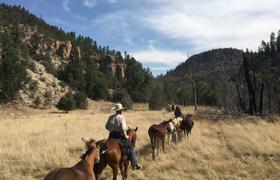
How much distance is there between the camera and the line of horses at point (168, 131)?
54.2ft

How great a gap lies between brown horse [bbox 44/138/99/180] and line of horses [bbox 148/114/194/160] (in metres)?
6.33

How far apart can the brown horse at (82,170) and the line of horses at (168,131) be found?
20.8ft

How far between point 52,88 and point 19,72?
15.3m

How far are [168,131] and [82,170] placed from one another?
1114cm

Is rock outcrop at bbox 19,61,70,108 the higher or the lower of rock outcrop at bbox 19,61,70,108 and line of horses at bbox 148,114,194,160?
the higher

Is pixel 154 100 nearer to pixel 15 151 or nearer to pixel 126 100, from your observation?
pixel 126 100

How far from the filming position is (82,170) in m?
8.04

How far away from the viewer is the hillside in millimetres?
65688

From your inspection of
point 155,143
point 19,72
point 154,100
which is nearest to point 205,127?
point 155,143

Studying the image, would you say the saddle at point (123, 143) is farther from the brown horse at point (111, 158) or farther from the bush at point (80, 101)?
the bush at point (80, 101)

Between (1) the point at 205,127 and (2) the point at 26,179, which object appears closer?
(2) the point at 26,179

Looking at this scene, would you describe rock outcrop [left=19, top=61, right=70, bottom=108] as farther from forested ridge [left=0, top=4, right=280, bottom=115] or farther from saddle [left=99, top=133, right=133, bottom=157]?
saddle [left=99, top=133, right=133, bottom=157]

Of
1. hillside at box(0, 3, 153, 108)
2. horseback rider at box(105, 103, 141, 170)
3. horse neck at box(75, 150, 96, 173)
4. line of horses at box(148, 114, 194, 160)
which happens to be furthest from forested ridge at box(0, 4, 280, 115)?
horse neck at box(75, 150, 96, 173)

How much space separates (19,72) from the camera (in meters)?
64.3
